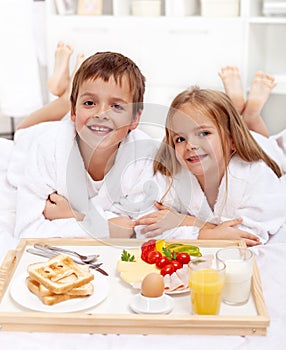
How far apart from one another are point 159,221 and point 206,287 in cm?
51

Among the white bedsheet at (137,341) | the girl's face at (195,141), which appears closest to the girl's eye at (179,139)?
the girl's face at (195,141)

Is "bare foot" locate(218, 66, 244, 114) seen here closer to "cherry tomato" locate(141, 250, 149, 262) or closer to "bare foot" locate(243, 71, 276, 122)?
"bare foot" locate(243, 71, 276, 122)

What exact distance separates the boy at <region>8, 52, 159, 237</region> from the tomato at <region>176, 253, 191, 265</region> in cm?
29

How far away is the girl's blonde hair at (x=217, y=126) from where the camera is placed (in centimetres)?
159

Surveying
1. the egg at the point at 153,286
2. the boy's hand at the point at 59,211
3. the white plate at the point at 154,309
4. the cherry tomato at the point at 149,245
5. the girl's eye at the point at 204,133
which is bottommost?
the boy's hand at the point at 59,211

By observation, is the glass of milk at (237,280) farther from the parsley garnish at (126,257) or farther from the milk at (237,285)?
the parsley garnish at (126,257)

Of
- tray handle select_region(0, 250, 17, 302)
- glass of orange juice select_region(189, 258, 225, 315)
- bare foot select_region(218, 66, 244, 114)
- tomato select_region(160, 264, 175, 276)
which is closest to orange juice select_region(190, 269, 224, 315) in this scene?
glass of orange juice select_region(189, 258, 225, 315)

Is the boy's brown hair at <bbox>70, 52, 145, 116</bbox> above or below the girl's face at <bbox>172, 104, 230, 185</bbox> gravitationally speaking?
above

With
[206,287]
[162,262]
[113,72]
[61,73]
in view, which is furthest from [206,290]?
[61,73]

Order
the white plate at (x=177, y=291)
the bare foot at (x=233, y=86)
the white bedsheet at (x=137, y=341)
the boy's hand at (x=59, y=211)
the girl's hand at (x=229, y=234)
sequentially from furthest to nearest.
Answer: the bare foot at (x=233, y=86), the boy's hand at (x=59, y=211), the girl's hand at (x=229, y=234), the white plate at (x=177, y=291), the white bedsheet at (x=137, y=341)

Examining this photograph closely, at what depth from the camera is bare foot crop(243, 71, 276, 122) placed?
207 cm

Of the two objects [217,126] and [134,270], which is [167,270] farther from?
[217,126]

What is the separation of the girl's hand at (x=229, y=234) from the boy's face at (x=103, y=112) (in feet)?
1.03

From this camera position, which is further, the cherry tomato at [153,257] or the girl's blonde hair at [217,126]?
the girl's blonde hair at [217,126]
